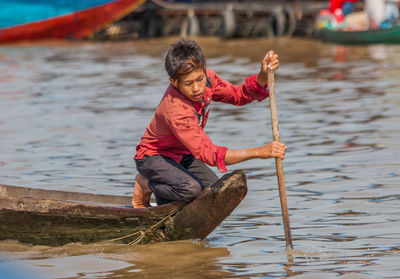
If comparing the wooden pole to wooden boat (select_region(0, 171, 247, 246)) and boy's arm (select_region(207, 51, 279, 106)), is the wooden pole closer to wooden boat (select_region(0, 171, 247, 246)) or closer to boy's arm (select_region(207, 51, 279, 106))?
wooden boat (select_region(0, 171, 247, 246))

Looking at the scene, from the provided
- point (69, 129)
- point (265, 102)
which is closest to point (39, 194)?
point (69, 129)

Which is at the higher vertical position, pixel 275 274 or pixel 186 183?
pixel 186 183

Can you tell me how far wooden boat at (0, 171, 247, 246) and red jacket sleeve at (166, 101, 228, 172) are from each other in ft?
0.90

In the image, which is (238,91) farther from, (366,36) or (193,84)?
(366,36)

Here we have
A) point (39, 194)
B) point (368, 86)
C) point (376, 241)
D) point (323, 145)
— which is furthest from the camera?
point (368, 86)

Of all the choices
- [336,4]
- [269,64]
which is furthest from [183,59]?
[336,4]

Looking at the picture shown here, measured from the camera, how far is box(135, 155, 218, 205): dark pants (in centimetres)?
495

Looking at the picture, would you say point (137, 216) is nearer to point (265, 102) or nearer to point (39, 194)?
point (39, 194)

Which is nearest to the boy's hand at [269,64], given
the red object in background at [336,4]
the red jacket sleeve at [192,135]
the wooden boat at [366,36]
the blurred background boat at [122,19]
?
the red jacket sleeve at [192,135]

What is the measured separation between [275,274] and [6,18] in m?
24.6

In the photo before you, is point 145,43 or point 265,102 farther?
point 145,43

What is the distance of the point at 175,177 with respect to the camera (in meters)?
4.98

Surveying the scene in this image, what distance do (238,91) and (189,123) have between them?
2.25ft

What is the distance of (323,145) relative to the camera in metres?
8.23
